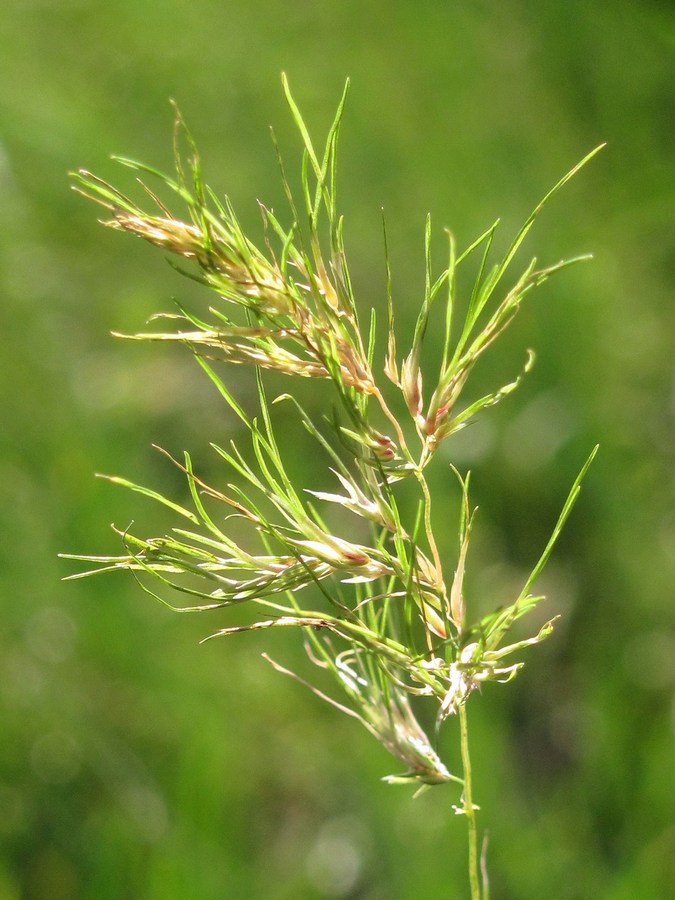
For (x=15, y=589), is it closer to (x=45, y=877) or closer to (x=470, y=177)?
(x=45, y=877)

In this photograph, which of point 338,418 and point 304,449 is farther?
point 304,449

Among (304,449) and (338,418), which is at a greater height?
(338,418)

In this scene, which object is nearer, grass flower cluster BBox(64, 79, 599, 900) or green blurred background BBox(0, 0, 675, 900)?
grass flower cluster BBox(64, 79, 599, 900)


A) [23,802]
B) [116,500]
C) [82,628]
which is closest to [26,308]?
[116,500]

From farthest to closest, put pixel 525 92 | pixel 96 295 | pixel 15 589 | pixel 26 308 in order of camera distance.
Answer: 1. pixel 96 295
2. pixel 525 92
3. pixel 26 308
4. pixel 15 589

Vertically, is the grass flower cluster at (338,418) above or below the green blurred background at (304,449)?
above

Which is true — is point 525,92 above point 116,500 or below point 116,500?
above

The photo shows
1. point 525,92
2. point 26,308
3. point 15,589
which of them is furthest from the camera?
point 525,92

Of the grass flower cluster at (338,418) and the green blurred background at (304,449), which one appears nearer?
the grass flower cluster at (338,418)
